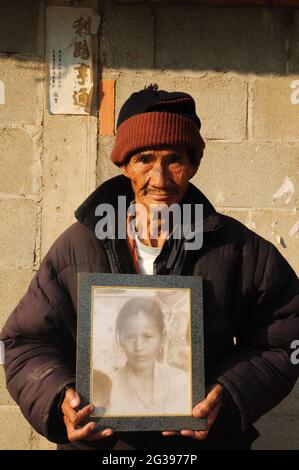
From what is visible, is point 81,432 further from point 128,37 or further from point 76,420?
point 128,37

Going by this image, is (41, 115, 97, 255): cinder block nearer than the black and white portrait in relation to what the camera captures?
No

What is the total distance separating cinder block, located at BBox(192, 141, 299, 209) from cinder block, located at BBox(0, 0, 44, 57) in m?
0.93

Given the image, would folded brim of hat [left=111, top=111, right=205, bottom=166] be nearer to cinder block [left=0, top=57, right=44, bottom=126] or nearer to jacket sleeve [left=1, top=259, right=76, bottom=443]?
jacket sleeve [left=1, top=259, right=76, bottom=443]

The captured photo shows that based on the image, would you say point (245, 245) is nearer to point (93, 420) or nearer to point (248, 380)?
point (248, 380)

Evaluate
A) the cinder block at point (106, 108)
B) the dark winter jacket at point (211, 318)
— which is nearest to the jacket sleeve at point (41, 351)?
the dark winter jacket at point (211, 318)

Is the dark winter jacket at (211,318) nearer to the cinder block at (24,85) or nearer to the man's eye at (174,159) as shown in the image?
the man's eye at (174,159)

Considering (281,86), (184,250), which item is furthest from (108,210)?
(281,86)

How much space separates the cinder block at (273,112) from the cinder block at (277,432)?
1283 millimetres

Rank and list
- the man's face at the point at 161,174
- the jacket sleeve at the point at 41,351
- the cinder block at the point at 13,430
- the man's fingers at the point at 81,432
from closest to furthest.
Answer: the man's fingers at the point at 81,432 < the jacket sleeve at the point at 41,351 < the man's face at the point at 161,174 < the cinder block at the point at 13,430

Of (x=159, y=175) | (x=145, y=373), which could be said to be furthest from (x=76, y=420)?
(x=159, y=175)

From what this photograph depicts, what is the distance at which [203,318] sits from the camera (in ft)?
7.26

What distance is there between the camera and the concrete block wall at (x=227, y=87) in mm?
3619

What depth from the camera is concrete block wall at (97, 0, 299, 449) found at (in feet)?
11.9

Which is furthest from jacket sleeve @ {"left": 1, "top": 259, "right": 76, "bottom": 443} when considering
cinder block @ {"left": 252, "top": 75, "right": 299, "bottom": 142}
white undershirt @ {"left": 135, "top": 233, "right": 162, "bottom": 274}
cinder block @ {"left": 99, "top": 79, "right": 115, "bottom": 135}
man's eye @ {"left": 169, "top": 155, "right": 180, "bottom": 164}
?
cinder block @ {"left": 252, "top": 75, "right": 299, "bottom": 142}
